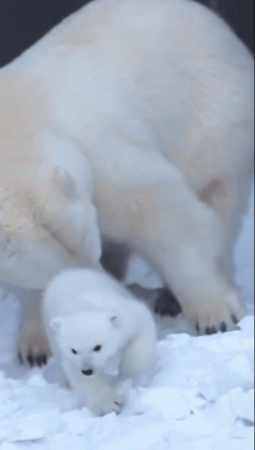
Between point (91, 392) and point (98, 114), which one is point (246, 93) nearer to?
point (98, 114)

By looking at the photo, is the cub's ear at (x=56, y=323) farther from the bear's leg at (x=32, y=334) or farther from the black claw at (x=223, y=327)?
the black claw at (x=223, y=327)

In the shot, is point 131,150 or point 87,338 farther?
point 131,150

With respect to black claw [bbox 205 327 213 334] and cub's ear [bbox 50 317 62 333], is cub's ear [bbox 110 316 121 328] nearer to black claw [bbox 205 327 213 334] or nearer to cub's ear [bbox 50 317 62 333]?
cub's ear [bbox 50 317 62 333]

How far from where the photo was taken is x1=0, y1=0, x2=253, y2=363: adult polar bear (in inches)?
30.4

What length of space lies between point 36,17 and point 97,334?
0.44 m

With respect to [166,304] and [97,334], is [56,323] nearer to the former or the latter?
[97,334]

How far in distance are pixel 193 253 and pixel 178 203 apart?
69mm

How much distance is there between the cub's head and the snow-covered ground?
2.2 inches

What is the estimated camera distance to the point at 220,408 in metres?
0.69

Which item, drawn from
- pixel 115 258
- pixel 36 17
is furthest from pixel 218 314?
pixel 36 17

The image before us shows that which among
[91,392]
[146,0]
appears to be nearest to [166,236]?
[91,392]

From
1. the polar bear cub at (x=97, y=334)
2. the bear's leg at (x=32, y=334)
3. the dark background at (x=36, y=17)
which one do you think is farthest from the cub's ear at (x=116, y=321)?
the dark background at (x=36, y=17)

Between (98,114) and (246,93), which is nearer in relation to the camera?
(98,114)

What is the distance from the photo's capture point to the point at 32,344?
2.93 ft
